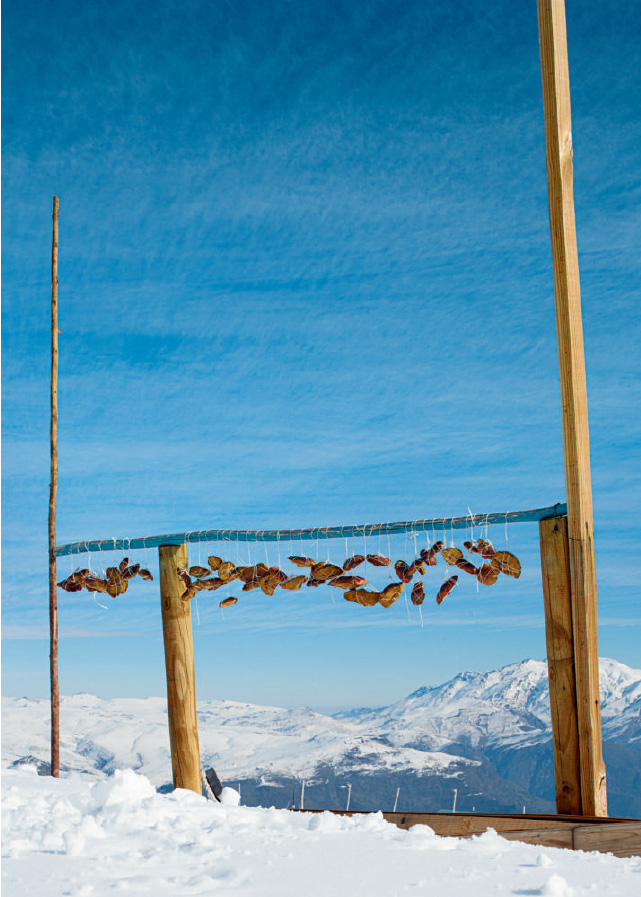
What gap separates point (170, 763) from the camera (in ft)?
16.6

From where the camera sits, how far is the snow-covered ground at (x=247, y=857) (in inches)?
84.7

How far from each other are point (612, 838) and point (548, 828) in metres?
0.34

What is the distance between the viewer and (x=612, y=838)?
358cm

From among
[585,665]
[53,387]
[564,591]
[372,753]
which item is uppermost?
[53,387]

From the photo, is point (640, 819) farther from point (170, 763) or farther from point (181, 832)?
point (170, 763)

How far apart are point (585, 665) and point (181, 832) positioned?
251 cm

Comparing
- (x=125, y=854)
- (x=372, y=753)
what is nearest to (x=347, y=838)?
(x=125, y=854)

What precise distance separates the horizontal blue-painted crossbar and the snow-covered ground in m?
1.76

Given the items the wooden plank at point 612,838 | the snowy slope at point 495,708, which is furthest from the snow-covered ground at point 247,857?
the snowy slope at point 495,708

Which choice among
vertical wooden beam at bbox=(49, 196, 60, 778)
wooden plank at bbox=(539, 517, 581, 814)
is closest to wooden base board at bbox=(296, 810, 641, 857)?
wooden plank at bbox=(539, 517, 581, 814)

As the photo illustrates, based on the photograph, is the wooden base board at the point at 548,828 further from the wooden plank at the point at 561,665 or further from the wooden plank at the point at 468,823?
the wooden plank at the point at 561,665

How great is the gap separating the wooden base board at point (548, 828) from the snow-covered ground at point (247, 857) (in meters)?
0.74

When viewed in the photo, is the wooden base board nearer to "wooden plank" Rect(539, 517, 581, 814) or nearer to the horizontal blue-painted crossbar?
"wooden plank" Rect(539, 517, 581, 814)

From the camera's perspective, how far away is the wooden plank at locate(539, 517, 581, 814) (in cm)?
421
